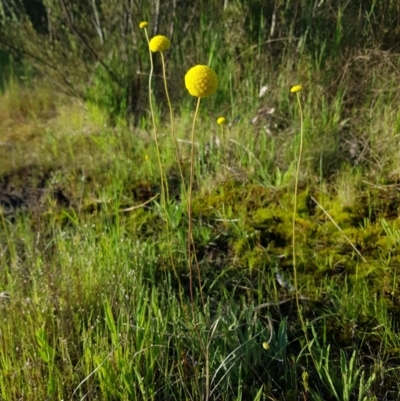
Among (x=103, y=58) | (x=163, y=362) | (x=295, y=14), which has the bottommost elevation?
(x=163, y=362)

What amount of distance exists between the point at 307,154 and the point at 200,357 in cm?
138

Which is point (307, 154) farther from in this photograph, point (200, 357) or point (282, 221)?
point (200, 357)

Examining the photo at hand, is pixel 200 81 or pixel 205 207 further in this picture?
pixel 205 207

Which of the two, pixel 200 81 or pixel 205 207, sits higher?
pixel 200 81

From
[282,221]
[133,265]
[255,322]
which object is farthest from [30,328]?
[282,221]

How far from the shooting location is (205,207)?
2402mm

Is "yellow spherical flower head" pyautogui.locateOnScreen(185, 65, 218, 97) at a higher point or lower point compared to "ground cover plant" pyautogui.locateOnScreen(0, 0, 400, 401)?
higher

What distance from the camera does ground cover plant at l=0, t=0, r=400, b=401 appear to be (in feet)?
4.88

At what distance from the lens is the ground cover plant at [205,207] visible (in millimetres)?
1488

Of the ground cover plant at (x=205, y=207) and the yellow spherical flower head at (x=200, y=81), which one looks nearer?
the yellow spherical flower head at (x=200, y=81)

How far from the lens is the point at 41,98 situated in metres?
4.21

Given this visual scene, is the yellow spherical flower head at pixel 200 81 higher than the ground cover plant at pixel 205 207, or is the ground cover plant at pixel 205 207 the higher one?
the yellow spherical flower head at pixel 200 81

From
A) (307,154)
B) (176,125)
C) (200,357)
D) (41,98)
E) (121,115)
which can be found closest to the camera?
(200,357)

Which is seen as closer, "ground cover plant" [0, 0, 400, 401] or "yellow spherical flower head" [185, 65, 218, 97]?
"yellow spherical flower head" [185, 65, 218, 97]
